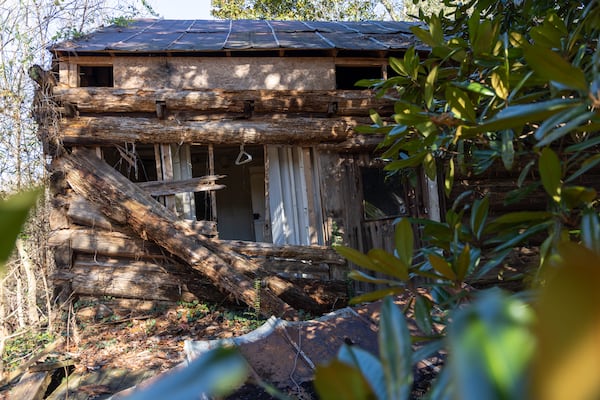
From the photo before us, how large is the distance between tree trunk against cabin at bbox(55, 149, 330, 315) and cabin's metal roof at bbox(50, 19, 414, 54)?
1.59m

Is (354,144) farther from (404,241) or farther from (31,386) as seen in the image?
(404,241)

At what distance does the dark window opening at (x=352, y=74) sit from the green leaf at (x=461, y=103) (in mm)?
6781

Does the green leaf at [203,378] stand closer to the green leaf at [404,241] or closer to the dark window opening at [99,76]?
the green leaf at [404,241]

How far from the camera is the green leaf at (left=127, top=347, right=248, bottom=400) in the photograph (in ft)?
1.00

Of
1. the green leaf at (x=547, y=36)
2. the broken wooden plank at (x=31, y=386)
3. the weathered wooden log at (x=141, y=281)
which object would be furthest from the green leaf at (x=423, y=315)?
the weathered wooden log at (x=141, y=281)

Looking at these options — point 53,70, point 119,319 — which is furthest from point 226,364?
point 53,70

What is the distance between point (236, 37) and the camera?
7465 millimetres

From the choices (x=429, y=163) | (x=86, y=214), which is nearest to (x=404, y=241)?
(x=429, y=163)

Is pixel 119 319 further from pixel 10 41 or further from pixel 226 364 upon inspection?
pixel 226 364

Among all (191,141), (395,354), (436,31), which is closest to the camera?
(395,354)

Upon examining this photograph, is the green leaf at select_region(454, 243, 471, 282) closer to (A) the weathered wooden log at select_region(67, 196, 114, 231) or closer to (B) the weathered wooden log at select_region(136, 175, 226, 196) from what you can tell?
(B) the weathered wooden log at select_region(136, 175, 226, 196)

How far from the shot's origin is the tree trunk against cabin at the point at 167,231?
5230 mm

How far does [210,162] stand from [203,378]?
660cm

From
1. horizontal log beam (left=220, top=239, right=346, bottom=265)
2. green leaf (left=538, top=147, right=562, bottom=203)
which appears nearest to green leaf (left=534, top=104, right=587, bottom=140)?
green leaf (left=538, top=147, right=562, bottom=203)
